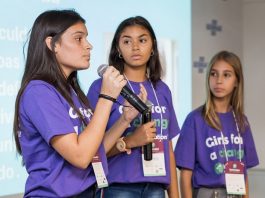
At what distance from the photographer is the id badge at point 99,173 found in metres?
1.61

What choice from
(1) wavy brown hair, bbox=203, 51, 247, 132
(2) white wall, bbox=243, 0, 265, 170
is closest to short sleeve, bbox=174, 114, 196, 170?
(1) wavy brown hair, bbox=203, 51, 247, 132

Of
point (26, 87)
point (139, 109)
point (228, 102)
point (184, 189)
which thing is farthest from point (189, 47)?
point (26, 87)

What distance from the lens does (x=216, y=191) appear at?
2.47 m

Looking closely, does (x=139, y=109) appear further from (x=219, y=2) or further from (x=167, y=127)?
(x=219, y=2)

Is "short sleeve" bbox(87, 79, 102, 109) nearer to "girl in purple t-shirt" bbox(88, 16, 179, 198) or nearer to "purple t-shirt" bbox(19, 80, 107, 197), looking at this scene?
"girl in purple t-shirt" bbox(88, 16, 179, 198)

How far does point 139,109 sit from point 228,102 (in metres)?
0.98

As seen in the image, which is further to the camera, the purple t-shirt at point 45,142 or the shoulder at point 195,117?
the shoulder at point 195,117

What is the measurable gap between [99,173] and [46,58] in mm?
427

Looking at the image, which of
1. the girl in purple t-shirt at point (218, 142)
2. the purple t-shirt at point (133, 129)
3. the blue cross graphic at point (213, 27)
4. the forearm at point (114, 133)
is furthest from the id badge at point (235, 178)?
the blue cross graphic at point (213, 27)

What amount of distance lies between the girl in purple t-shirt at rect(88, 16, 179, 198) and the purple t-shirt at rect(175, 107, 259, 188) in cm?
24

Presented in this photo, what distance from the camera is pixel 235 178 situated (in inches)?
97.4

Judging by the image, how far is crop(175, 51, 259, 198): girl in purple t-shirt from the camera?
2.47 meters

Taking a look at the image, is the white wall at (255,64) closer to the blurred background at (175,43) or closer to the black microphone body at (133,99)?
the blurred background at (175,43)

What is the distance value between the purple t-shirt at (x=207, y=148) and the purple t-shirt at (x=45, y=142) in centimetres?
103
